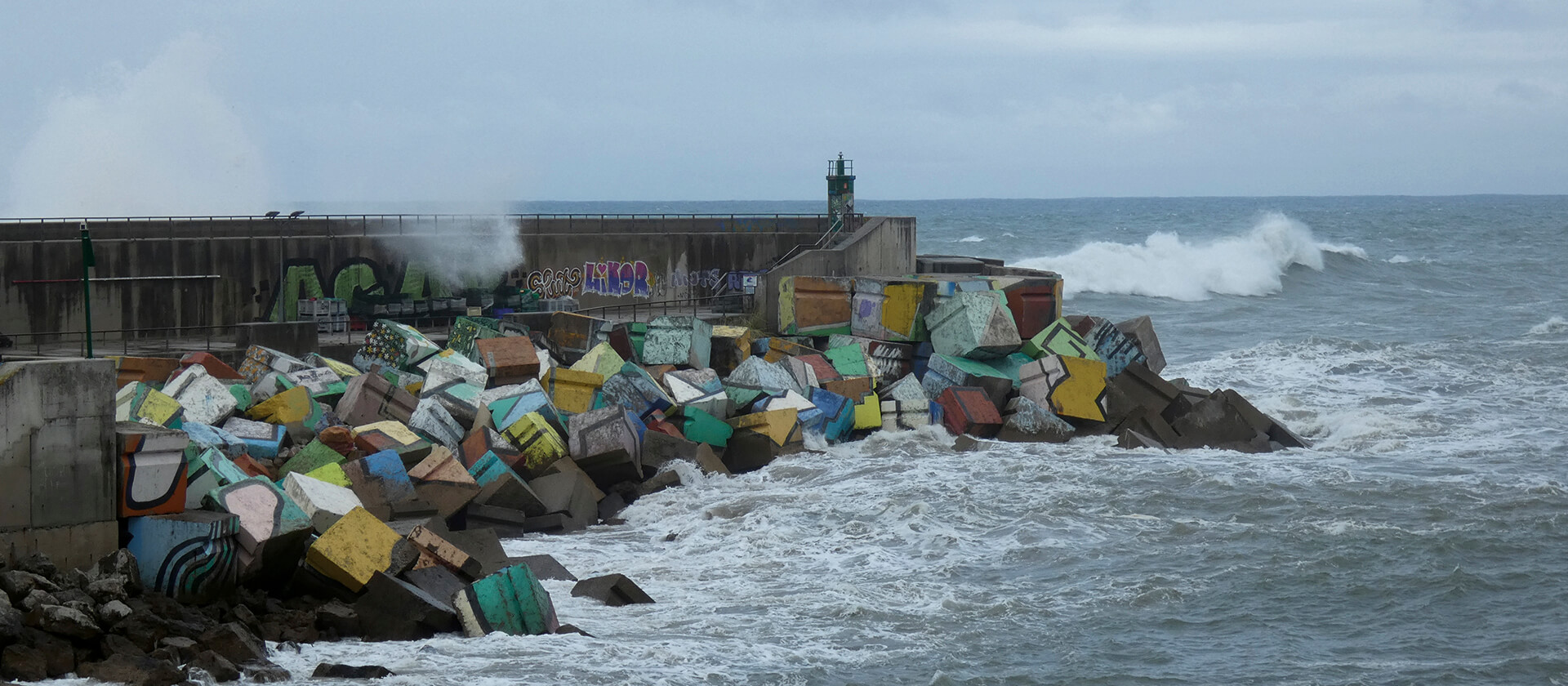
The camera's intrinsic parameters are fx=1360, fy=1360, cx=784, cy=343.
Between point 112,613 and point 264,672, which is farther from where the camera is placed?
point 112,613

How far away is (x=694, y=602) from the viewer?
41.0 ft

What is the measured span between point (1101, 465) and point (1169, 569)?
4.97 m

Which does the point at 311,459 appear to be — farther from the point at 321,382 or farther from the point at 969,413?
the point at 969,413

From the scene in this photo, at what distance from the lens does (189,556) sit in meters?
11.3

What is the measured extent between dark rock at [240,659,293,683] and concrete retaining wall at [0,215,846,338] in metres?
13.4

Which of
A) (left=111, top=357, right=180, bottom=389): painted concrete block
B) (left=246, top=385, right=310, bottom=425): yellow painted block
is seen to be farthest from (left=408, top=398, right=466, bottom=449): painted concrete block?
(left=111, top=357, right=180, bottom=389): painted concrete block

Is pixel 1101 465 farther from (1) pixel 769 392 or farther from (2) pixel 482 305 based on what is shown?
(2) pixel 482 305

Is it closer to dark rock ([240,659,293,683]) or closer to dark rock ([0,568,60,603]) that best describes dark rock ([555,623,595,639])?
dark rock ([240,659,293,683])

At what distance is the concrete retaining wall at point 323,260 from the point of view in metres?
21.1

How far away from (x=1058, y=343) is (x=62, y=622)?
58.2ft

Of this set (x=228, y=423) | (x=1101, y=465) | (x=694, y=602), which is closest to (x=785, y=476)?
(x=1101, y=465)

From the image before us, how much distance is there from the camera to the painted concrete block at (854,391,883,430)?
21.0 metres

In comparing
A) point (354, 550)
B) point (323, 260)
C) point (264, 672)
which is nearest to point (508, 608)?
point (354, 550)

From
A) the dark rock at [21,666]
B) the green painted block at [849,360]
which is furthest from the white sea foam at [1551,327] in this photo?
the dark rock at [21,666]
